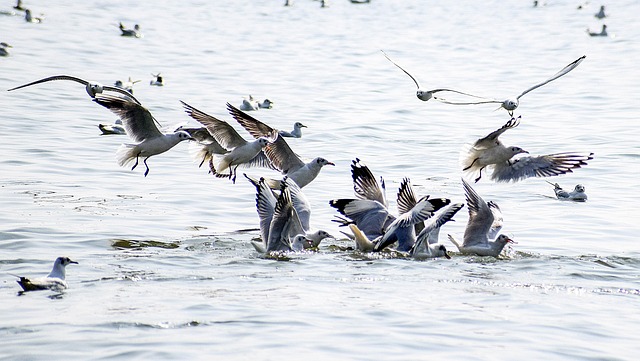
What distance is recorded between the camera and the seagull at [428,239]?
11.7 meters

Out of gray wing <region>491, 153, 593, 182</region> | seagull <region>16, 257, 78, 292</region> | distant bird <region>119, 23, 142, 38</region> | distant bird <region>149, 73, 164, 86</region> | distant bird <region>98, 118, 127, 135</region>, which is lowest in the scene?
distant bird <region>98, 118, 127, 135</region>

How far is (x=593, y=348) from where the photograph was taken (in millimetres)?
8555

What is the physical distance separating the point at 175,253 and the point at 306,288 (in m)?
2.13

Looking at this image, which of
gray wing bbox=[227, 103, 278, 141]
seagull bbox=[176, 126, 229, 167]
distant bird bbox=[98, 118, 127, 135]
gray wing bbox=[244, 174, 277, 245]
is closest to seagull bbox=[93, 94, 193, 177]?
gray wing bbox=[227, 103, 278, 141]

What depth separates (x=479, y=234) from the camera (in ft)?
40.9

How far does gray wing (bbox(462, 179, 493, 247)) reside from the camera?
12.4 m

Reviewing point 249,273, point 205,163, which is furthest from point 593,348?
point 205,163

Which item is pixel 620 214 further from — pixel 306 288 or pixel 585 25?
pixel 585 25

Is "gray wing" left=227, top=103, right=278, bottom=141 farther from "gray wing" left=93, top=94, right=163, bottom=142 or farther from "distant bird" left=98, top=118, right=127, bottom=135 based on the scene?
"distant bird" left=98, top=118, right=127, bottom=135

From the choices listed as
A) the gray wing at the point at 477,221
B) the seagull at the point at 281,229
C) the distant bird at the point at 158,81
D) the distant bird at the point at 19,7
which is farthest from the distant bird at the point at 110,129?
the distant bird at the point at 19,7

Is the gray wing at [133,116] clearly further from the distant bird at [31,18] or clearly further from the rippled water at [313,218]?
the distant bird at [31,18]

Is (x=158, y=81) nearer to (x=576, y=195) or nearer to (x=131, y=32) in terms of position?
(x=131, y=32)

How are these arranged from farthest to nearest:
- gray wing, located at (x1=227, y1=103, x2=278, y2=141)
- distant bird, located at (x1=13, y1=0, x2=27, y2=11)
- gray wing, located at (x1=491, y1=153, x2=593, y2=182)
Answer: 1. distant bird, located at (x1=13, y1=0, x2=27, y2=11)
2. gray wing, located at (x1=227, y1=103, x2=278, y2=141)
3. gray wing, located at (x1=491, y1=153, x2=593, y2=182)

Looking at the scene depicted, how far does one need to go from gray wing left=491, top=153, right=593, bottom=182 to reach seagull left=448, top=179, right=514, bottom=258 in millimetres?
2221
